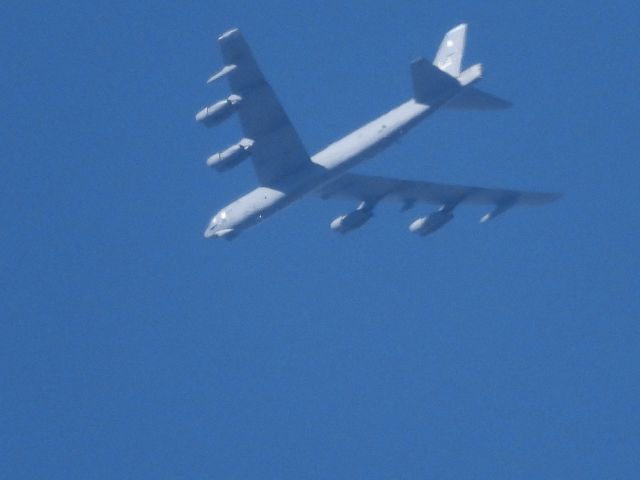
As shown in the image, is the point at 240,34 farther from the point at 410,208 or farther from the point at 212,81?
the point at 410,208

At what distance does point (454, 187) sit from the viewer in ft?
196

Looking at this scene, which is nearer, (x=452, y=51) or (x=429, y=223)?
(x=452, y=51)

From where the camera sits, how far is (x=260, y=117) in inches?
2092

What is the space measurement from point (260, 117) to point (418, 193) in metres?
9.18

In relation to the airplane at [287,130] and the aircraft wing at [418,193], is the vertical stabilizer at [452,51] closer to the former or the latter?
the airplane at [287,130]

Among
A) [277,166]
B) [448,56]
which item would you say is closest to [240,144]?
[277,166]

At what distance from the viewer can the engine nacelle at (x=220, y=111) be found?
52.2 metres

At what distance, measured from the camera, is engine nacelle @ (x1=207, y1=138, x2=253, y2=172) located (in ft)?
179

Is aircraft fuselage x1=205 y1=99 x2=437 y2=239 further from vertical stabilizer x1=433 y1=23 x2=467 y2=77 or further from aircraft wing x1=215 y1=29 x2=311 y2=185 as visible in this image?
vertical stabilizer x1=433 y1=23 x2=467 y2=77

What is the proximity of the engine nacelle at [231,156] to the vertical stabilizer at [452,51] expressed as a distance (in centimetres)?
821

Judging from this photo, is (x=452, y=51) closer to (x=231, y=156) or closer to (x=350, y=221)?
(x=350, y=221)

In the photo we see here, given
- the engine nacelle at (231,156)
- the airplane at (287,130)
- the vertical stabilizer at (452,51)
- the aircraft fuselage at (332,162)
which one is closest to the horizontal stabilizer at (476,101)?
the airplane at (287,130)

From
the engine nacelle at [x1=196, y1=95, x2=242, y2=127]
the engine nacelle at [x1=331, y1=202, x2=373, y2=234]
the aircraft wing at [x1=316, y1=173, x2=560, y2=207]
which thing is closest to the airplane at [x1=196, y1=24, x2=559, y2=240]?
the engine nacelle at [x1=196, y1=95, x2=242, y2=127]

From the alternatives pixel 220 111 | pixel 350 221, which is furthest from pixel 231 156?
pixel 350 221
